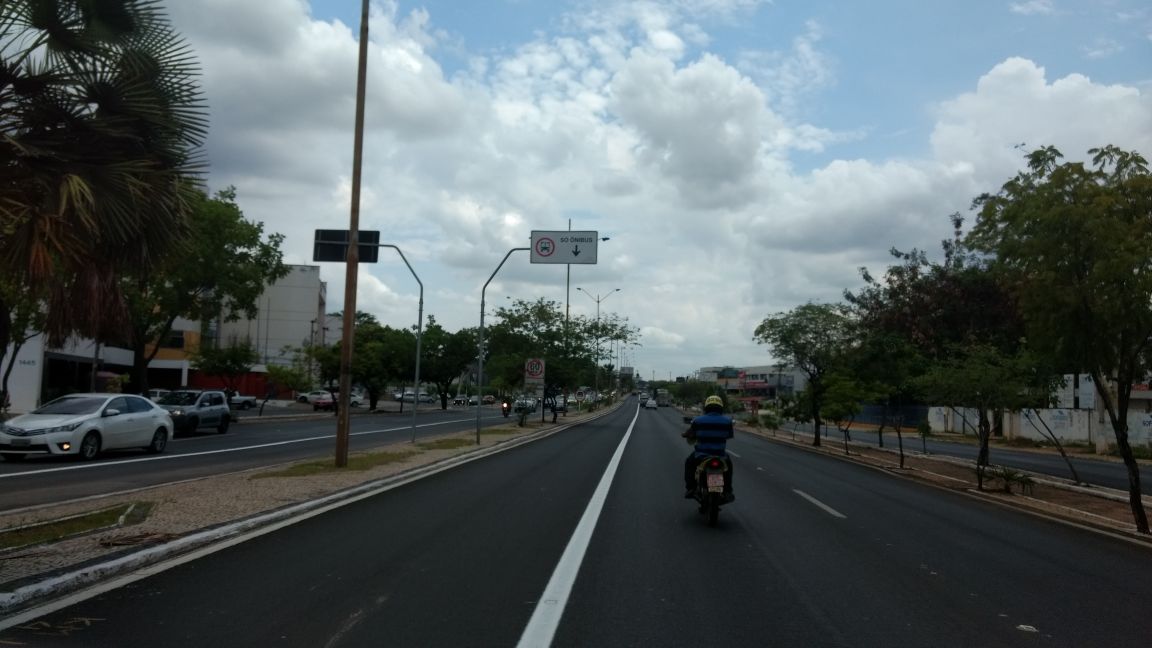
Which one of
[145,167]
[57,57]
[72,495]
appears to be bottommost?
[72,495]

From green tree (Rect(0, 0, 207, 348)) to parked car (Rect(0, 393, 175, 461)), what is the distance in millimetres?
11495

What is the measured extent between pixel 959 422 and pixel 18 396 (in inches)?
2030

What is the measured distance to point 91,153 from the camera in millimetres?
7965

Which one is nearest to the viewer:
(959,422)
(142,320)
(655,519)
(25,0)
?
(25,0)

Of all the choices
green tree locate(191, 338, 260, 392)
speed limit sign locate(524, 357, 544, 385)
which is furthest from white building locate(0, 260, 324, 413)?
speed limit sign locate(524, 357, 544, 385)

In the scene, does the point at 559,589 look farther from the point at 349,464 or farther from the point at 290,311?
the point at 290,311

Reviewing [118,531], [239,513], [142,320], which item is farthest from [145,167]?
[142,320]

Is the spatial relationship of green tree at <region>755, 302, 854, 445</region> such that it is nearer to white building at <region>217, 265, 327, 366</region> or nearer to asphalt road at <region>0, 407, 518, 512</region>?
asphalt road at <region>0, 407, 518, 512</region>

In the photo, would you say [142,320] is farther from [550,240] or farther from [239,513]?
[239,513]

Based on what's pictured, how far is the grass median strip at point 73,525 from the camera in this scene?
9.03 m

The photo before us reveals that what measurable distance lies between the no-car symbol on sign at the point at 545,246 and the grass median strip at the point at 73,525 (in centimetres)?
1519

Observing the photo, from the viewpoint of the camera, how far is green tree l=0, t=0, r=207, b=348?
24.9ft

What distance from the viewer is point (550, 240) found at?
25438 millimetres

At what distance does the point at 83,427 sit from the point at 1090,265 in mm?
19427
